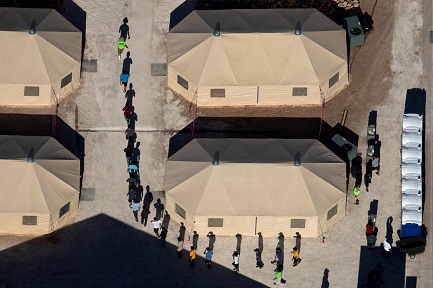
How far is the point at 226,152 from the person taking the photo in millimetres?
67812

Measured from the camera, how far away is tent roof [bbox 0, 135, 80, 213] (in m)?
66.6

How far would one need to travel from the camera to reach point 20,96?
228 ft

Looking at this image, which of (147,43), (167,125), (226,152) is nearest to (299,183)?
(226,152)

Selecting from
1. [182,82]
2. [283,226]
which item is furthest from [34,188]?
[283,226]

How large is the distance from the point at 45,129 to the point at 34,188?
4905 mm

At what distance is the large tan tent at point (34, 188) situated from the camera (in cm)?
6656

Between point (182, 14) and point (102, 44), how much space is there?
559 centimetres

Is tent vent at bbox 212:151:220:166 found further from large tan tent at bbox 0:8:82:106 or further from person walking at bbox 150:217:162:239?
large tan tent at bbox 0:8:82:106

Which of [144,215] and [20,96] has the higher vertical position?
[20,96]

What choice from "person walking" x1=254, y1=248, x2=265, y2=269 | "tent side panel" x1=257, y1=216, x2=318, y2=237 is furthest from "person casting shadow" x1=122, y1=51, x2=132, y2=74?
"person walking" x1=254, y1=248, x2=265, y2=269

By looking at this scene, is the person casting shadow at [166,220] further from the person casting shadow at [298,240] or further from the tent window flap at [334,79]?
the tent window flap at [334,79]

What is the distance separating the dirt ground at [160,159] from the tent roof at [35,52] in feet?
6.89

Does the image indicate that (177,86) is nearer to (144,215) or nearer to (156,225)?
(144,215)

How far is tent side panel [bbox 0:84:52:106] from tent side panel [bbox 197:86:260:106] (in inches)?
373
